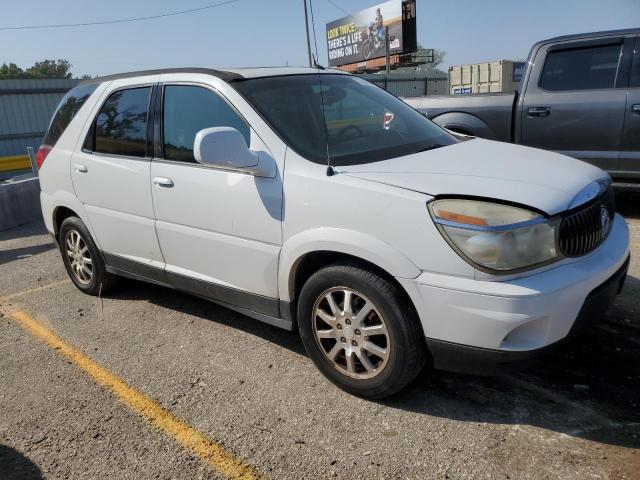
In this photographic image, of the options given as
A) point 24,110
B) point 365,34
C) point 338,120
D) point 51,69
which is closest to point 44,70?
point 51,69

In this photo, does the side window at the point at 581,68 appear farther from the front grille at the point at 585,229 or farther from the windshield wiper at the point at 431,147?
the front grille at the point at 585,229

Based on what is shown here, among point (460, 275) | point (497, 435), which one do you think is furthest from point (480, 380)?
point (460, 275)

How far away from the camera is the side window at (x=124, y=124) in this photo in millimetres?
3959

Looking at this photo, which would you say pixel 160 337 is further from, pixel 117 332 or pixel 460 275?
pixel 460 275

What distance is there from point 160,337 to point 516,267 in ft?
8.65

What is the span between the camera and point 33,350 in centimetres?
399

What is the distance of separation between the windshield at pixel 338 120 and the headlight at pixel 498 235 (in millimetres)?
751

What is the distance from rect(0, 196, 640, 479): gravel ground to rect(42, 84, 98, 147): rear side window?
5.89ft

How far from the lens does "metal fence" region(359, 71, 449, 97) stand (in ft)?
92.0

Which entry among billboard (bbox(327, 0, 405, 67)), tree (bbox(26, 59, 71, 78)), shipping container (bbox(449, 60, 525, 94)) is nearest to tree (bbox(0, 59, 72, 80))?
tree (bbox(26, 59, 71, 78))

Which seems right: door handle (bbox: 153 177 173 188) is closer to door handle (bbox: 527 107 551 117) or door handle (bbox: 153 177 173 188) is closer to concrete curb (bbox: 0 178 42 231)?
door handle (bbox: 527 107 551 117)

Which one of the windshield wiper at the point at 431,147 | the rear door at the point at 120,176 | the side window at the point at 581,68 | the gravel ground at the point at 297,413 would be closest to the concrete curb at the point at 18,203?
the rear door at the point at 120,176

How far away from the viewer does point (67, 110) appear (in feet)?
15.7

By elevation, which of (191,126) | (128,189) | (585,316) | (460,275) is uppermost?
(191,126)
